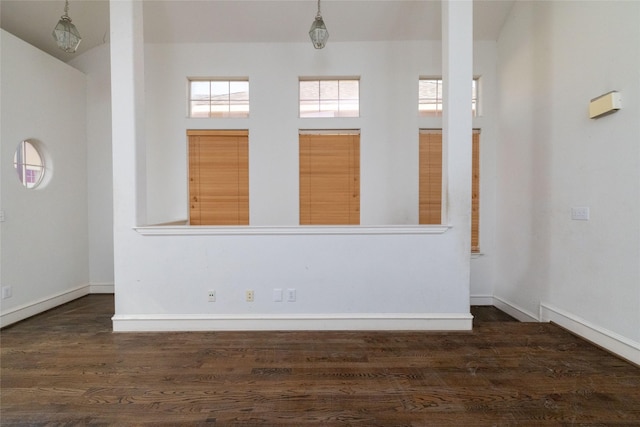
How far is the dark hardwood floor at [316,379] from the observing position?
1854 millimetres

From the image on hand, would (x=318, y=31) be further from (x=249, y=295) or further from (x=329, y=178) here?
(x=249, y=295)

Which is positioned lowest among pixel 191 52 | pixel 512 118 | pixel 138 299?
pixel 138 299

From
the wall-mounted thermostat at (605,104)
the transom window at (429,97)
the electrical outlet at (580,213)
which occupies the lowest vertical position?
the electrical outlet at (580,213)

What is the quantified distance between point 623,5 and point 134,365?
15.6 ft

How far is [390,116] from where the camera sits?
4328 mm

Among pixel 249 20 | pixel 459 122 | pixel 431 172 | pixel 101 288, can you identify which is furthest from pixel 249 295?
pixel 249 20

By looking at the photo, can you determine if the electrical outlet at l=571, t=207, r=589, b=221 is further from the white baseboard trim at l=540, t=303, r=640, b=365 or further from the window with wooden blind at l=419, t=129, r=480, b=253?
the window with wooden blind at l=419, t=129, r=480, b=253

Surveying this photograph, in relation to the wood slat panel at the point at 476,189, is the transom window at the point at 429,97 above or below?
above

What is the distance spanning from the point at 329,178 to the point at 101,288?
3603mm

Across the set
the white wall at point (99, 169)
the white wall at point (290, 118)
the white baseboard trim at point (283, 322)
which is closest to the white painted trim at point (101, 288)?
the white wall at point (99, 169)

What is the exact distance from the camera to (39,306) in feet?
12.1

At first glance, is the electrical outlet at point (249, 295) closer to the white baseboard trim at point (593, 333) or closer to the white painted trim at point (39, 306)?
the white painted trim at point (39, 306)

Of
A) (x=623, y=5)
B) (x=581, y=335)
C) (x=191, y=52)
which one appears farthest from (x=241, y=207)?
(x=623, y=5)

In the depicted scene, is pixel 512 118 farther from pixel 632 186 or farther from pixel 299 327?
pixel 299 327
